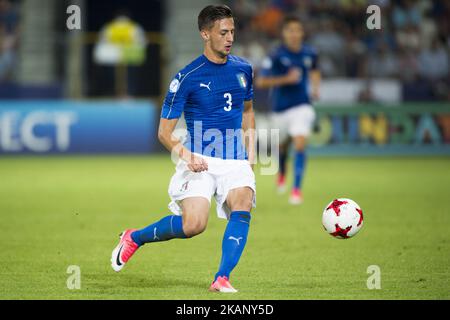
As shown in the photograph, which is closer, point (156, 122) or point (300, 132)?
point (300, 132)

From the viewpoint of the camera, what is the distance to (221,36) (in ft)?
22.4

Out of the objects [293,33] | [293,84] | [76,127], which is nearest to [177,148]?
[293,33]

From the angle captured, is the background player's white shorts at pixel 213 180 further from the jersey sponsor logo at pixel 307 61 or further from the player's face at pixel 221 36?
the jersey sponsor logo at pixel 307 61

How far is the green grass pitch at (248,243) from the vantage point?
22.3 ft

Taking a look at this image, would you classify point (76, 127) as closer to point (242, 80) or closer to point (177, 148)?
point (242, 80)

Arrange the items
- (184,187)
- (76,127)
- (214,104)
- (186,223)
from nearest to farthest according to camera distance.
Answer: (186,223)
(184,187)
(214,104)
(76,127)

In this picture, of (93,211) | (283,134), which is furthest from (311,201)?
(93,211)

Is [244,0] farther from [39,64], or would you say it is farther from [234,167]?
[234,167]

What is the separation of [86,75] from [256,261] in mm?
15756

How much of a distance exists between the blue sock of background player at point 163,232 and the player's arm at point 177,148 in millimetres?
471

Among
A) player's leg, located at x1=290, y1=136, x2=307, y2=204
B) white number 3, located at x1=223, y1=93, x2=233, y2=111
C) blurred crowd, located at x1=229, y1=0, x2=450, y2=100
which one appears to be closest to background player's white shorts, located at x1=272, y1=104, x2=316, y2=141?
player's leg, located at x1=290, y1=136, x2=307, y2=204

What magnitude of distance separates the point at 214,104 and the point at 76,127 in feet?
43.7

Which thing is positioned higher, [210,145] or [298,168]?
[210,145]

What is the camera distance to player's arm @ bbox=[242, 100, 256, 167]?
283 inches
